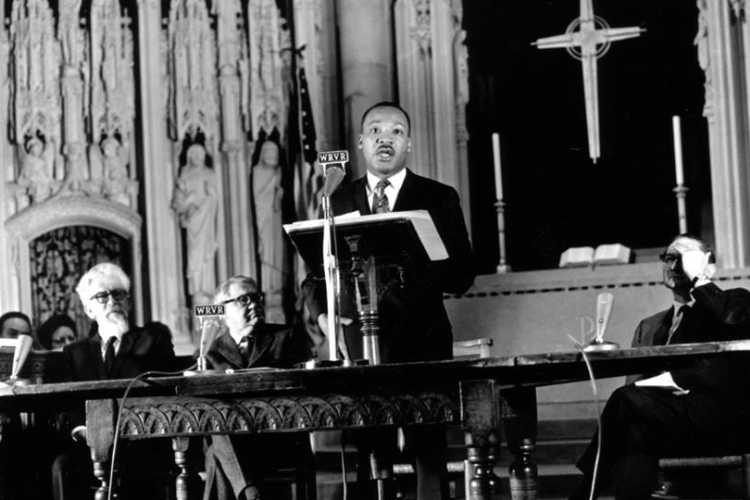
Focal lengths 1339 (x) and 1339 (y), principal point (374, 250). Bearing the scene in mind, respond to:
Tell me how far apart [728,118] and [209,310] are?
459 cm

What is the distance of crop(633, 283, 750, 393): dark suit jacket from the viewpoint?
448 cm

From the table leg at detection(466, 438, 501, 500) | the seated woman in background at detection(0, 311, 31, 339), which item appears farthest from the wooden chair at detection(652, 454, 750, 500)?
the seated woman in background at detection(0, 311, 31, 339)

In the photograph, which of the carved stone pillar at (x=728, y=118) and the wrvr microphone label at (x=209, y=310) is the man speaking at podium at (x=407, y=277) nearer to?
the wrvr microphone label at (x=209, y=310)

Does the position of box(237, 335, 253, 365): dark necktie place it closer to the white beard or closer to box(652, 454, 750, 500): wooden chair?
the white beard

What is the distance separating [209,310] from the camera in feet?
12.6

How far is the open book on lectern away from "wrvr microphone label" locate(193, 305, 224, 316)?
311 millimetres

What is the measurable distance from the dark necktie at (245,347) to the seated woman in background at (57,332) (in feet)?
11.3

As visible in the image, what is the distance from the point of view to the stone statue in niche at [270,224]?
8297 mm

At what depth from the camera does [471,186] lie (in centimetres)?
854

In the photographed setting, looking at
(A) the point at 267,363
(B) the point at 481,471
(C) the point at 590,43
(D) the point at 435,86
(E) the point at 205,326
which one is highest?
(C) the point at 590,43

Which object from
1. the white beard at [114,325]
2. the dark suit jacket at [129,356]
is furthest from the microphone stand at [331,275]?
the white beard at [114,325]

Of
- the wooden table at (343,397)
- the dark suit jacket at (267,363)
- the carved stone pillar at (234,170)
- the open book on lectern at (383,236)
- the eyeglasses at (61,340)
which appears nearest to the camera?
the wooden table at (343,397)

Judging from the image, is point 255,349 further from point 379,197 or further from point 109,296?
point 379,197

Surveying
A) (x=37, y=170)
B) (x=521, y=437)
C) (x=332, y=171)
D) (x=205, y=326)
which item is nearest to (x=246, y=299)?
(x=205, y=326)
